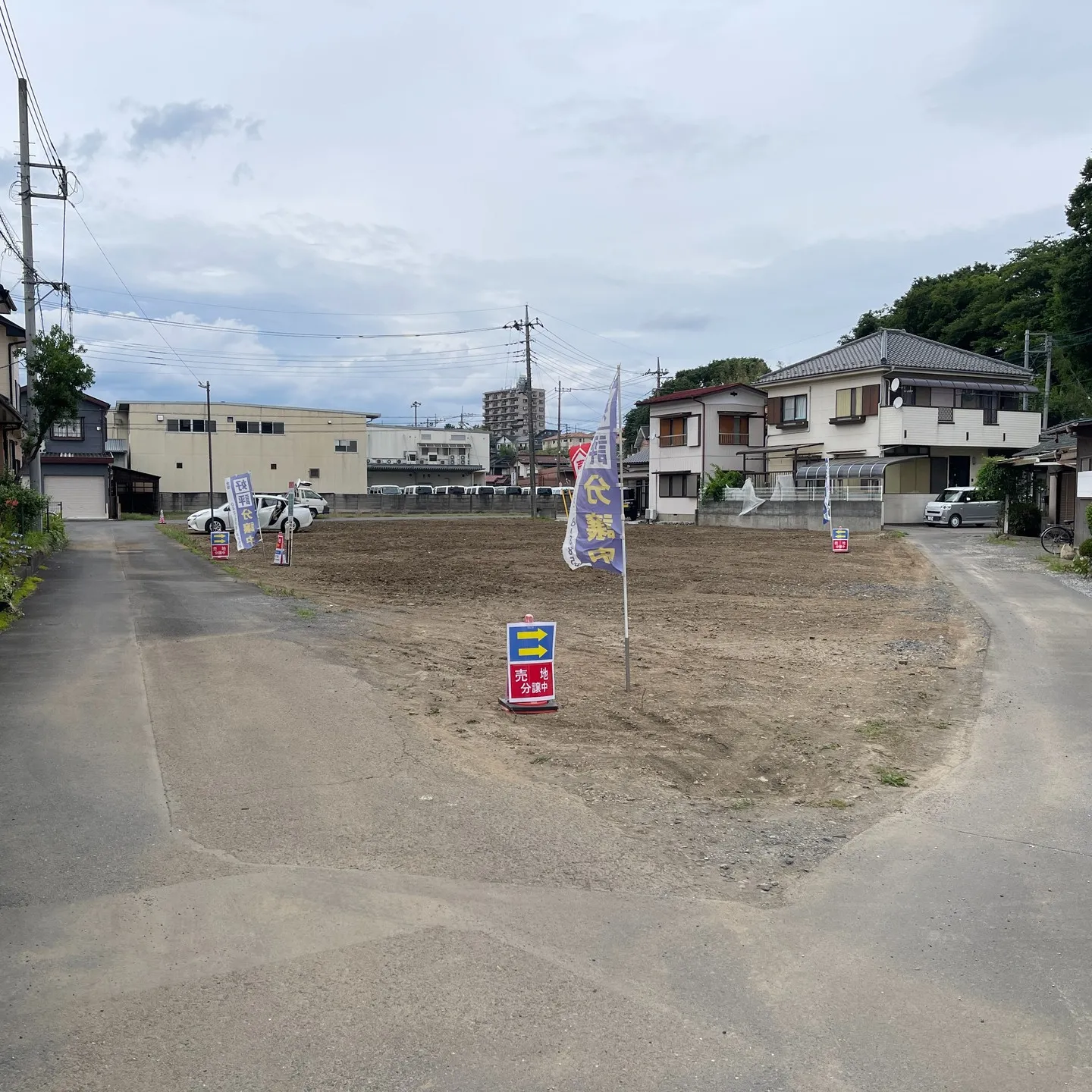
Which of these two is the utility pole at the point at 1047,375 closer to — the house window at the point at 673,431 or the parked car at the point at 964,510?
the parked car at the point at 964,510

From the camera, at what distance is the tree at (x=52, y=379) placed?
992 inches

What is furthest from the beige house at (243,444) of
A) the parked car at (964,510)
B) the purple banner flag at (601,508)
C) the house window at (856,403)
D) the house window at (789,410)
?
the purple banner flag at (601,508)

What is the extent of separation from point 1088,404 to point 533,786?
40.6 m

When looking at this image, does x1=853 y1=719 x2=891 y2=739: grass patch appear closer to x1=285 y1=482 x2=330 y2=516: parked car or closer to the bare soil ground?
the bare soil ground

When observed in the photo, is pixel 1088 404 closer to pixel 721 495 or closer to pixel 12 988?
pixel 721 495

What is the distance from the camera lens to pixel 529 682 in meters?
7.93

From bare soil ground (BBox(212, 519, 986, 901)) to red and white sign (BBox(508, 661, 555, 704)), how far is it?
0.21 meters

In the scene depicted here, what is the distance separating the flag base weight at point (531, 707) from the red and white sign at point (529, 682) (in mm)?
21

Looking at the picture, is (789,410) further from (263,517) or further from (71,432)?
(71,432)

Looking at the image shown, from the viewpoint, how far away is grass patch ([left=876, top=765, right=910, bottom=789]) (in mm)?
6164

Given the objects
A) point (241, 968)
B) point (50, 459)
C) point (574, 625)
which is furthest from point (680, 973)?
point (50, 459)

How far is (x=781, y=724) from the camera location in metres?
7.61

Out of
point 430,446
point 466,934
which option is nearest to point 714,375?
point 430,446

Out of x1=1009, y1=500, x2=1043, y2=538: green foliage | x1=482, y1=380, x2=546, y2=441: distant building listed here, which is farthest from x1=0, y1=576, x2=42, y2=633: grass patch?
x1=482, y1=380, x2=546, y2=441: distant building
